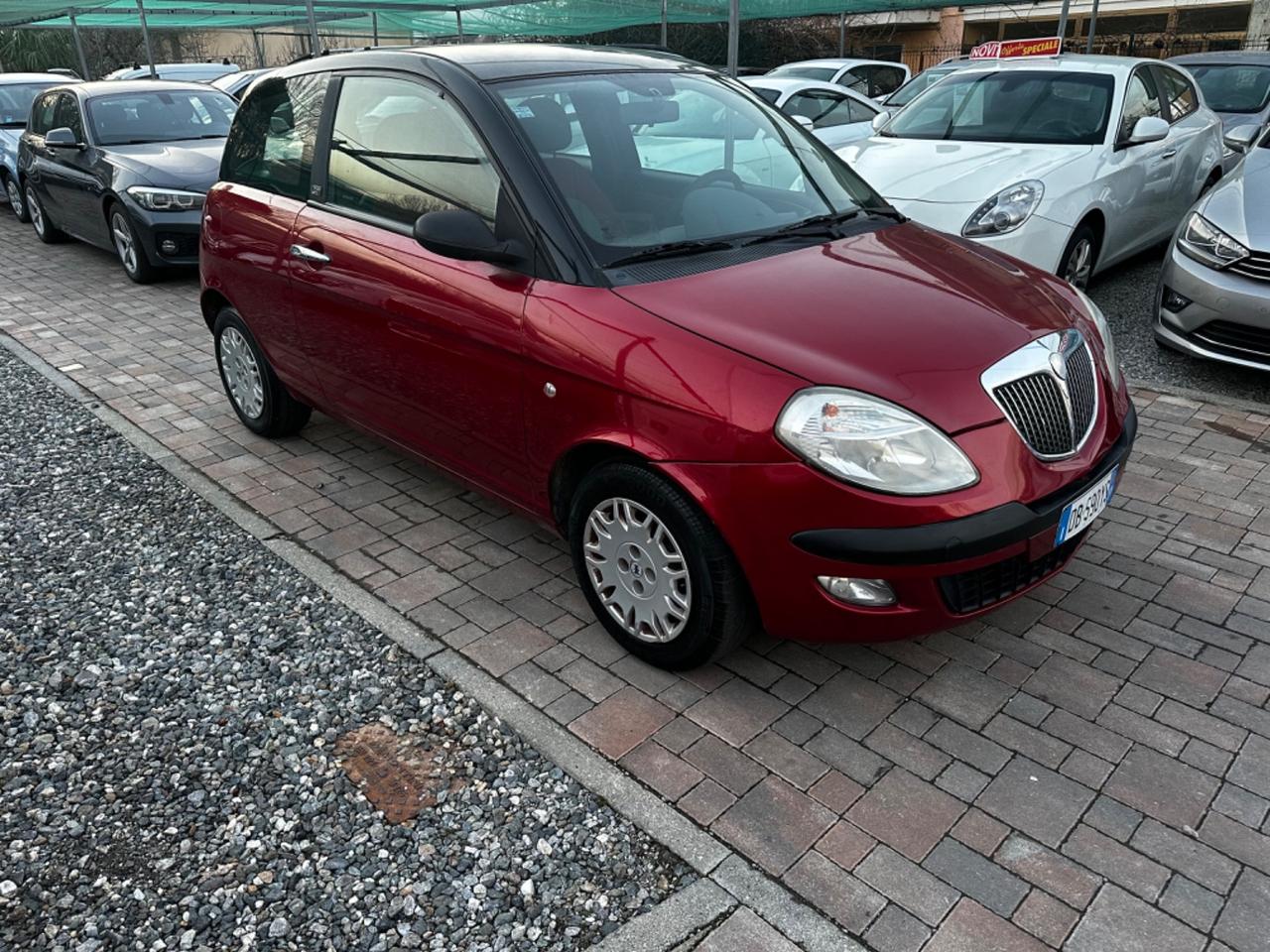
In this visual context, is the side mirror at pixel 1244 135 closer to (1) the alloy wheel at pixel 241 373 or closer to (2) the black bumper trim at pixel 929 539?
(2) the black bumper trim at pixel 929 539

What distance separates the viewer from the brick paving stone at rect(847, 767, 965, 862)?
253 cm

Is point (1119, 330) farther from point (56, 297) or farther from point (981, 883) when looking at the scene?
point (56, 297)

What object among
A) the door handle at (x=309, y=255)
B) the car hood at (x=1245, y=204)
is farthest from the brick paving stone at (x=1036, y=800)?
the car hood at (x=1245, y=204)

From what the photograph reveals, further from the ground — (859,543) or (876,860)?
(859,543)

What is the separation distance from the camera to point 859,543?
261cm

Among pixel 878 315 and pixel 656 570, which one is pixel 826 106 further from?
pixel 656 570

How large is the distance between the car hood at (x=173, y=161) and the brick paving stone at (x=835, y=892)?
770 centimetres

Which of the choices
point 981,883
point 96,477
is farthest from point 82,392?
point 981,883

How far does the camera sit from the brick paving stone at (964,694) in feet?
9.82

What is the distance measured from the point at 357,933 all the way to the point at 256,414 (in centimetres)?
339

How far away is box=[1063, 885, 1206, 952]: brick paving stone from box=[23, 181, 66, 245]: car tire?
11510 millimetres

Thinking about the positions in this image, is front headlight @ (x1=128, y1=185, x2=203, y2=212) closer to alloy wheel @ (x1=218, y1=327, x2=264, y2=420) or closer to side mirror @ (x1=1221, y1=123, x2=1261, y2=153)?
alloy wheel @ (x1=218, y1=327, x2=264, y2=420)

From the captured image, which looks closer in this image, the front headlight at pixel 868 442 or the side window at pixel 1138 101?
the front headlight at pixel 868 442

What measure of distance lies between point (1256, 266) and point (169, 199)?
7919 mm
